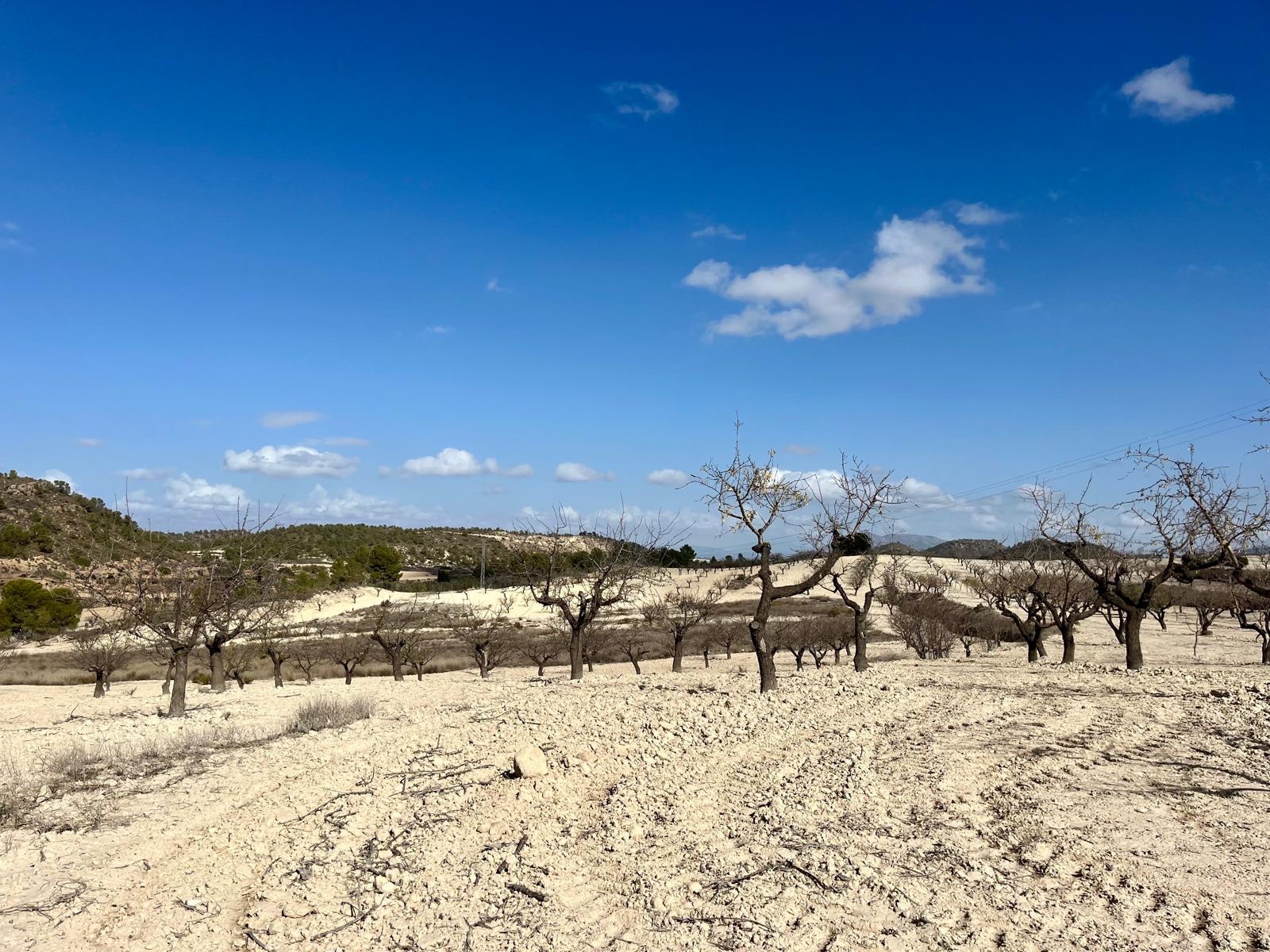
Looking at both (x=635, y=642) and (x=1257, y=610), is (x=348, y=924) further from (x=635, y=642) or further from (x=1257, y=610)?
(x=1257, y=610)

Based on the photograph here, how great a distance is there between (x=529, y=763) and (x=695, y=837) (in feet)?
8.07

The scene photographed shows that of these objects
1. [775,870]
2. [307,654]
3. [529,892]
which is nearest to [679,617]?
[307,654]

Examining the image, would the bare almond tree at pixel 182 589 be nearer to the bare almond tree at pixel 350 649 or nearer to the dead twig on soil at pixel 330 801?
the dead twig on soil at pixel 330 801

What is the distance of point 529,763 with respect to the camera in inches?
369

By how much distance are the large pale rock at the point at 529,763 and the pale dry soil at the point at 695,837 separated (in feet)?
0.54

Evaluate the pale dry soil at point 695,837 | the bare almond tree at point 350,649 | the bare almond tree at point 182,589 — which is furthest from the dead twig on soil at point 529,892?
the bare almond tree at point 350,649

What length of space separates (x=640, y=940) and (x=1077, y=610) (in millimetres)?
23965

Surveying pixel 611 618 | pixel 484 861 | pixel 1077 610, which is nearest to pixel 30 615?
pixel 611 618

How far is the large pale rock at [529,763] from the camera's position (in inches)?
367

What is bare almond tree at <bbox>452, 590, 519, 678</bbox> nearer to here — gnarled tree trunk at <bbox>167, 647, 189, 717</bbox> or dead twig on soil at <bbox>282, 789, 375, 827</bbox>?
gnarled tree trunk at <bbox>167, 647, 189, 717</bbox>

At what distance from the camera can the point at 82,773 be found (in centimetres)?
1116

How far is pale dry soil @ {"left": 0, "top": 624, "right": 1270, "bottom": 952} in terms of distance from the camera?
19.9 ft

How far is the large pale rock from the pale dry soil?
16 cm

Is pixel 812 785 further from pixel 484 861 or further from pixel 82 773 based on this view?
pixel 82 773
